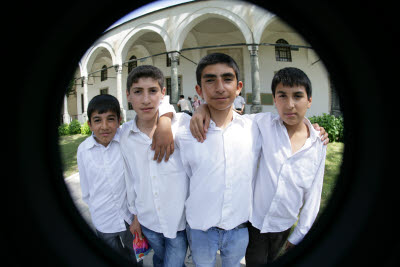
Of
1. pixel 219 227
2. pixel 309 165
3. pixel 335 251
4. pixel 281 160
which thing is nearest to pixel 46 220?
pixel 219 227

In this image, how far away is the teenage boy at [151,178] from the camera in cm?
132

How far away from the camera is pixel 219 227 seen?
50.7 inches

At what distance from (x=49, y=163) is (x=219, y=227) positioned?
1.01 meters

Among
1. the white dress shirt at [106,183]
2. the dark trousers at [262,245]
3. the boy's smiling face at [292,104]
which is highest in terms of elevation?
the boy's smiling face at [292,104]

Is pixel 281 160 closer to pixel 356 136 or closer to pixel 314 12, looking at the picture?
pixel 356 136

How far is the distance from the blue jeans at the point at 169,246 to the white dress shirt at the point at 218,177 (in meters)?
0.24

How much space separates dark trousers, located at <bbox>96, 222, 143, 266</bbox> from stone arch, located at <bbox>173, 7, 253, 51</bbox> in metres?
11.3

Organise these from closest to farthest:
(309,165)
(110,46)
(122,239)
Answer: (309,165) < (122,239) < (110,46)

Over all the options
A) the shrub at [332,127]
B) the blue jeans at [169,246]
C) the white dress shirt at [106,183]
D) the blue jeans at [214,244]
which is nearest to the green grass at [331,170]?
the shrub at [332,127]

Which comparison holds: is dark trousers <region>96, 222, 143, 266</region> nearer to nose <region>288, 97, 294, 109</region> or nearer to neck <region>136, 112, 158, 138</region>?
neck <region>136, 112, 158, 138</region>

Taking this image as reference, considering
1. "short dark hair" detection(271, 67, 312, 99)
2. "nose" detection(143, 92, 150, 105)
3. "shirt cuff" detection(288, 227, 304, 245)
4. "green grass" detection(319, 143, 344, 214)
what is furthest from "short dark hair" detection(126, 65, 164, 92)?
"green grass" detection(319, 143, 344, 214)

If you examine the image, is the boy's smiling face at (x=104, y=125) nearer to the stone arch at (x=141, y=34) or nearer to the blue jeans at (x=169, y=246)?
the blue jeans at (x=169, y=246)

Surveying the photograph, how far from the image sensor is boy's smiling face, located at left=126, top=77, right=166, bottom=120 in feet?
4.41

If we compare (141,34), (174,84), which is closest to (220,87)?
(174,84)
